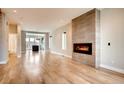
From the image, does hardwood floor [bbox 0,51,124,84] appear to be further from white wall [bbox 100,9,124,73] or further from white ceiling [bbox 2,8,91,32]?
white ceiling [bbox 2,8,91,32]

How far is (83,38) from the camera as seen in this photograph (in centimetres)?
609

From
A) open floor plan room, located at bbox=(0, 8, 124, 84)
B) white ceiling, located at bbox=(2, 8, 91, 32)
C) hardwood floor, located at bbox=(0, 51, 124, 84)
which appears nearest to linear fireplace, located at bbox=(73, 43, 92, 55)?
open floor plan room, located at bbox=(0, 8, 124, 84)

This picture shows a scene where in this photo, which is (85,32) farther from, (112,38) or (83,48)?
(112,38)

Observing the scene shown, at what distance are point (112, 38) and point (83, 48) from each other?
75.6 inches

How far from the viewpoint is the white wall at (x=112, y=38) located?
13.5 feet

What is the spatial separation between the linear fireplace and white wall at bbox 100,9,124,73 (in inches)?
27.2

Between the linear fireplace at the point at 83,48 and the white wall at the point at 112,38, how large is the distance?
69 centimetres

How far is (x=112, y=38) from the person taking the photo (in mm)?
4496

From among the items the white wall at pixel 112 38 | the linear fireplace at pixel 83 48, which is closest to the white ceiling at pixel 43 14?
the white wall at pixel 112 38

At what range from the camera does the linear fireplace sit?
18.2 feet

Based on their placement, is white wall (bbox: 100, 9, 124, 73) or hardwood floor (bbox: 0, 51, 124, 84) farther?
Answer: white wall (bbox: 100, 9, 124, 73)
